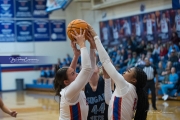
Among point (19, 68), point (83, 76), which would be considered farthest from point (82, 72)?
point (19, 68)

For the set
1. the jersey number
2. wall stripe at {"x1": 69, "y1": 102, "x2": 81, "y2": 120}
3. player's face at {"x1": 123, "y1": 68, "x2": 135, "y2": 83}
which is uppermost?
player's face at {"x1": 123, "y1": 68, "x2": 135, "y2": 83}

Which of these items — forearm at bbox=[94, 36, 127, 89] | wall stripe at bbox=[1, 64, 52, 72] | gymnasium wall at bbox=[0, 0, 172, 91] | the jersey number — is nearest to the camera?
forearm at bbox=[94, 36, 127, 89]

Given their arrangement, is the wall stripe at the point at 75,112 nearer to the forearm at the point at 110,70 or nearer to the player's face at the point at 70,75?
the player's face at the point at 70,75

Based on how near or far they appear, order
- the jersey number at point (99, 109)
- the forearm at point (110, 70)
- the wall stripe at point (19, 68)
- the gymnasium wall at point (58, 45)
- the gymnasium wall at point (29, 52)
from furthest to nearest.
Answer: the wall stripe at point (19, 68) < the gymnasium wall at point (29, 52) < the gymnasium wall at point (58, 45) < the jersey number at point (99, 109) < the forearm at point (110, 70)

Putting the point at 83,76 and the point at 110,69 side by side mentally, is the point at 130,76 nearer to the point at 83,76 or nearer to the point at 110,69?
the point at 110,69

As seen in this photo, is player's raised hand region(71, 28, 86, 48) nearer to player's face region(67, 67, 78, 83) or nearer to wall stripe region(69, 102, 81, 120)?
player's face region(67, 67, 78, 83)

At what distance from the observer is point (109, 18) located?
21094 mm

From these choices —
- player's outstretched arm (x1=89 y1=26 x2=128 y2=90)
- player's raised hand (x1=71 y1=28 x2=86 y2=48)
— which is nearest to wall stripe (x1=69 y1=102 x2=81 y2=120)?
player's outstretched arm (x1=89 y1=26 x2=128 y2=90)

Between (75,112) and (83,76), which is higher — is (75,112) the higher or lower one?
the lower one

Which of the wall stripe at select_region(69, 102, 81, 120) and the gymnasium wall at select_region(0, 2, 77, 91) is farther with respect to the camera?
the gymnasium wall at select_region(0, 2, 77, 91)

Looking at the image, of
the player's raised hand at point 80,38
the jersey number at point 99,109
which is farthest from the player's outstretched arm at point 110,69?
the jersey number at point 99,109

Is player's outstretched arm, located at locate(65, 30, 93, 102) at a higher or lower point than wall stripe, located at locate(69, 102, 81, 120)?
higher

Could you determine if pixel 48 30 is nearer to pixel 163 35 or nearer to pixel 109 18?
pixel 109 18

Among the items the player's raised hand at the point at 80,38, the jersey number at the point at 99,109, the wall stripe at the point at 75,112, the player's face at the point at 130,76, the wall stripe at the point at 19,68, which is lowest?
the wall stripe at the point at 19,68
